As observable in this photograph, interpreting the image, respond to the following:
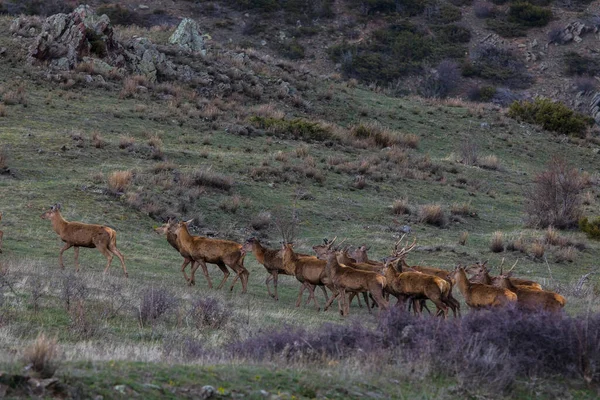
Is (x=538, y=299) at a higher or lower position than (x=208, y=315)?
higher

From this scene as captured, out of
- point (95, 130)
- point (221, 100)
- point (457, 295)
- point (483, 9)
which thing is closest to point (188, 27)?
point (221, 100)

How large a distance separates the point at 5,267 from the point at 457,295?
10368 millimetres

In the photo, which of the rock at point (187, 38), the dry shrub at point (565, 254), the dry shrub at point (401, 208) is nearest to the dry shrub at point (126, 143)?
the dry shrub at point (401, 208)

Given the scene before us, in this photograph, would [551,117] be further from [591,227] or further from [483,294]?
[483,294]

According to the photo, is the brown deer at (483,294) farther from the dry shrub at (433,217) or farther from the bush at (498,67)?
the bush at (498,67)

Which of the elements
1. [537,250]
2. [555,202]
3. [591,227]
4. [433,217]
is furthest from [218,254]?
[555,202]

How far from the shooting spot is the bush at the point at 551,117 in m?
55.0

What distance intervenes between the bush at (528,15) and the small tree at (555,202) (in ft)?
177

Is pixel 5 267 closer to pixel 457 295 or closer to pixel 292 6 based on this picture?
pixel 457 295

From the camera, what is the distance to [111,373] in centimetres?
949

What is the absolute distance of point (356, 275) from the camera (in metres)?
17.8

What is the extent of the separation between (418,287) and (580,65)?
65836 millimetres

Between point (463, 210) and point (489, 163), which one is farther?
point (489, 163)

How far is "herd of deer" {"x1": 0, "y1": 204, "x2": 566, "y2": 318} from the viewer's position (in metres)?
16.5
